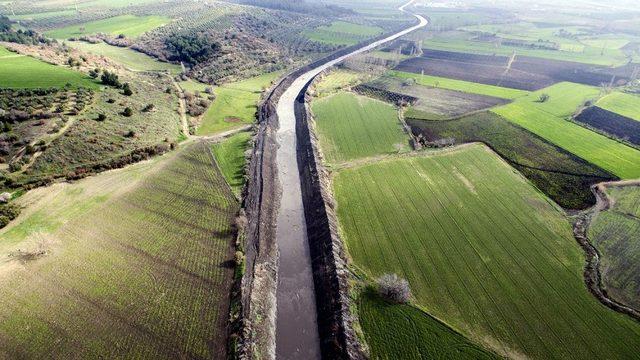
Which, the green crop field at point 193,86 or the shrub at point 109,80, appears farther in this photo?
the green crop field at point 193,86

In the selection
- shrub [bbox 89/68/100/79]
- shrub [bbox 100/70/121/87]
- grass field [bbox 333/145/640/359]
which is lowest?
grass field [bbox 333/145/640/359]

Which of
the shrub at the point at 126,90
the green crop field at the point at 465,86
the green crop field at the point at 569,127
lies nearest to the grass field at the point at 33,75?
the shrub at the point at 126,90

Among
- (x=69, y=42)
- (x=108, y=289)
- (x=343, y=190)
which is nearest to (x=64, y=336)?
(x=108, y=289)

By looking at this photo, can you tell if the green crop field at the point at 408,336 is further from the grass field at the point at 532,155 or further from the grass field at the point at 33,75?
the grass field at the point at 33,75

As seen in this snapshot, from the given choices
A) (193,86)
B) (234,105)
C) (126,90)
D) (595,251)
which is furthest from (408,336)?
(193,86)

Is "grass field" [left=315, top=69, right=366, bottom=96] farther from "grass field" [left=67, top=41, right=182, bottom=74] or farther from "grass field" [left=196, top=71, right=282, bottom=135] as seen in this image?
"grass field" [left=67, top=41, right=182, bottom=74]

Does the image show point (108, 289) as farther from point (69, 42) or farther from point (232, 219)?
point (69, 42)

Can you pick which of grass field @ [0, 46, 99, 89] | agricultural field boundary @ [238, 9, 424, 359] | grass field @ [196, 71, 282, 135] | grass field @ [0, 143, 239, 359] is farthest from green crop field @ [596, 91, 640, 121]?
grass field @ [0, 46, 99, 89]
